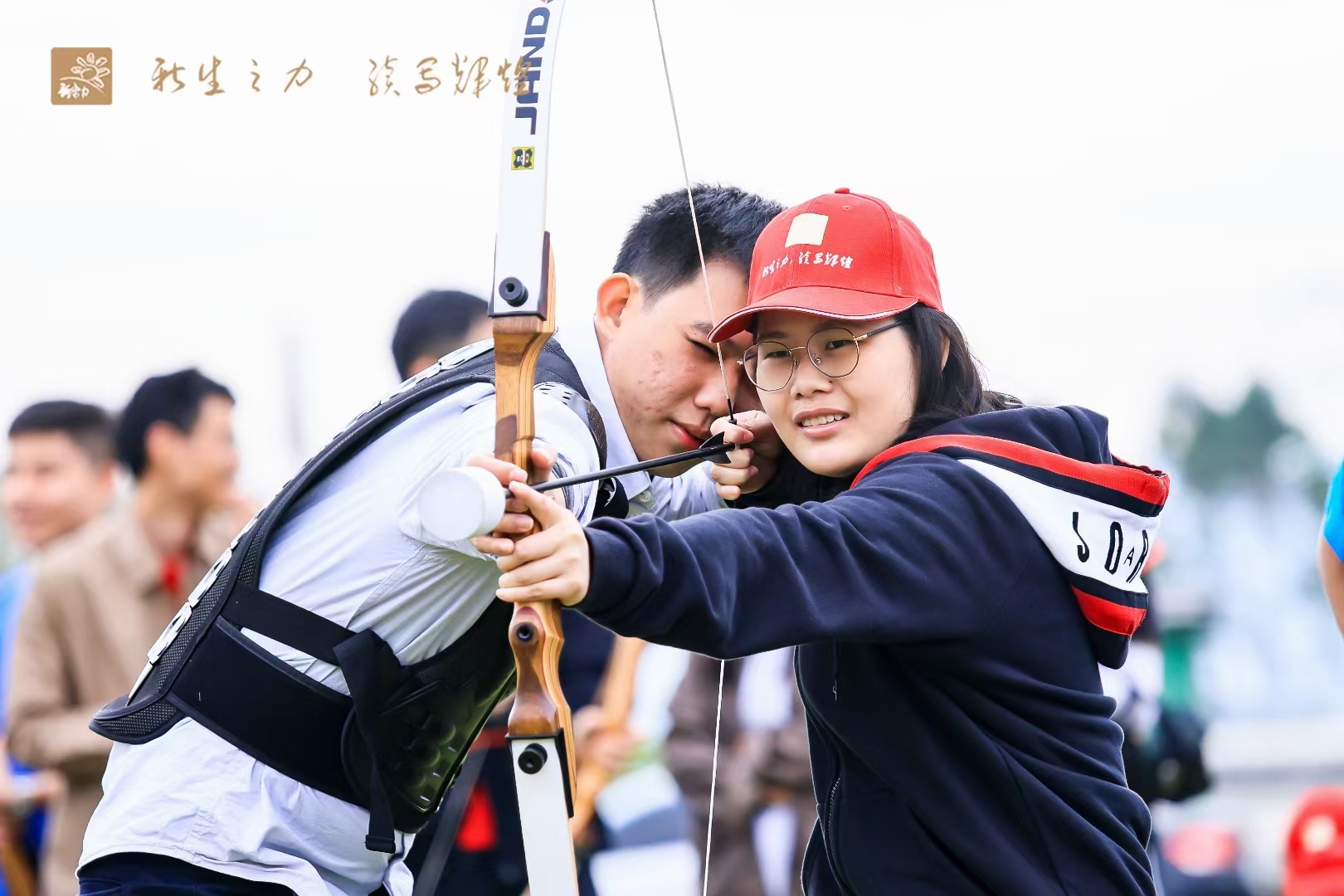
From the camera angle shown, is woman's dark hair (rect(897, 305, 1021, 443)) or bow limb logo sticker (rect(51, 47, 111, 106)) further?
bow limb logo sticker (rect(51, 47, 111, 106))

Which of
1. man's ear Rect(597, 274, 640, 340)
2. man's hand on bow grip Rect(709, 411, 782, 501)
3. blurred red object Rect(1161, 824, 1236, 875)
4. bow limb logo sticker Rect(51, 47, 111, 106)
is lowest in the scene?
blurred red object Rect(1161, 824, 1236, 875)

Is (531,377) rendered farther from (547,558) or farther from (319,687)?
(319,687)

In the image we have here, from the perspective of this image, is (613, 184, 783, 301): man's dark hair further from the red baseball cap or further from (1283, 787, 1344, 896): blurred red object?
(1283, 787, 1344, 896): blurred red object

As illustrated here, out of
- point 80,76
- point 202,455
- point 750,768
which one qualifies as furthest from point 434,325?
point 80,76

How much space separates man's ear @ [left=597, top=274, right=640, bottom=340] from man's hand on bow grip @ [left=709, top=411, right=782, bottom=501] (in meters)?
0.26

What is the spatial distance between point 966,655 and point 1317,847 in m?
1.77

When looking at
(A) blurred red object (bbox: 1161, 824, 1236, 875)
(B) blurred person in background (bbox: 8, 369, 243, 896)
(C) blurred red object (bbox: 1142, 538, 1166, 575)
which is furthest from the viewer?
(A) blurred red object (bbox: 1161, 824, 1236, 875)

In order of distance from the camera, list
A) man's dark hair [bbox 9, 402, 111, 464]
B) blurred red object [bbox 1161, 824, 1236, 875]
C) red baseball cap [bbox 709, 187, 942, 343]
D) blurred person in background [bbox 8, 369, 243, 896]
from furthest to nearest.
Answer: blurred red object [bbox 1161, 824, 1236, 875] < man's dark hair [bbox 9, 402, 111, 464] < blurred person in background [bbox 8, 369, 243, 896] < red baseball cap [bbox 709, 187, 942, 343]

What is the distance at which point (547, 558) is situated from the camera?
144cm

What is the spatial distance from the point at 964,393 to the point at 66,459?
3.11 meters

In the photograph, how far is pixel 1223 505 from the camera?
118 feet

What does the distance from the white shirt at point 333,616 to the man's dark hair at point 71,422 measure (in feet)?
8.26

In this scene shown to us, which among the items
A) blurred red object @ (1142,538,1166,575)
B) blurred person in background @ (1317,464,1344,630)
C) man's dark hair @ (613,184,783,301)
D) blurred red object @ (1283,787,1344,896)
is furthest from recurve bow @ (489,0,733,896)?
blurred red object @ (1142,538,1166,575)

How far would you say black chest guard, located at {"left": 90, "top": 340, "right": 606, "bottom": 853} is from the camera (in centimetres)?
185
